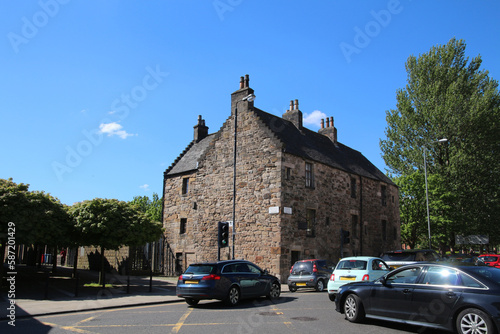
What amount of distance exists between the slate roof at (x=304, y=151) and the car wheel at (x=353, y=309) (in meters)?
13.7

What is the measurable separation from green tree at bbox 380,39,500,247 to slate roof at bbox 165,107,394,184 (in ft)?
16.6

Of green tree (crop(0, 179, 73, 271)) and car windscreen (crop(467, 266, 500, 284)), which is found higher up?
green tree (crop(0, 179, 73, 271))

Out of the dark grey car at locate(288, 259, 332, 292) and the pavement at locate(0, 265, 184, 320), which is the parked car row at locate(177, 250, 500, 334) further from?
the dark grey car at locate(288, 259, 332, 292)

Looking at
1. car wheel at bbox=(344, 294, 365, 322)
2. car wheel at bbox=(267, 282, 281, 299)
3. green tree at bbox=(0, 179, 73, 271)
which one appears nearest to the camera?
car wheel at bbox=(344, 294, 365, 322)

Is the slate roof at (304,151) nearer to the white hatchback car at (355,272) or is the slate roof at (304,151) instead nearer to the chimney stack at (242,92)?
the chimney stack at (242,92)

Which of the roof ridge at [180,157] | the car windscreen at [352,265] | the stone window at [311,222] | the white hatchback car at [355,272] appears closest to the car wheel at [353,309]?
the white hatchback car at [355,272]

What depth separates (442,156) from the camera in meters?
34.9

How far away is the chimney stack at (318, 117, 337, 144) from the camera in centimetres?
3294

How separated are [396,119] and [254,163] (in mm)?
20230

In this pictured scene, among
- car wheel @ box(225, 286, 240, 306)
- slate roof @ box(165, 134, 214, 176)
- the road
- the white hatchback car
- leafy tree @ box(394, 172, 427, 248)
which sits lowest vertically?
the road

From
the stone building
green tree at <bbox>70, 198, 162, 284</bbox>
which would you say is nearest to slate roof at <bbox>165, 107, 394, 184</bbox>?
the stone building

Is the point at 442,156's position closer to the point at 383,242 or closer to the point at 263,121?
the point at 383,242

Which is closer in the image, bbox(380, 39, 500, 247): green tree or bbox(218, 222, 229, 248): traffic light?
bbox(218, 222, 229, 248): traffic light

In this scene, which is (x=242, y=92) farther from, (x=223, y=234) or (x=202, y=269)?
(x=202, y=269)
